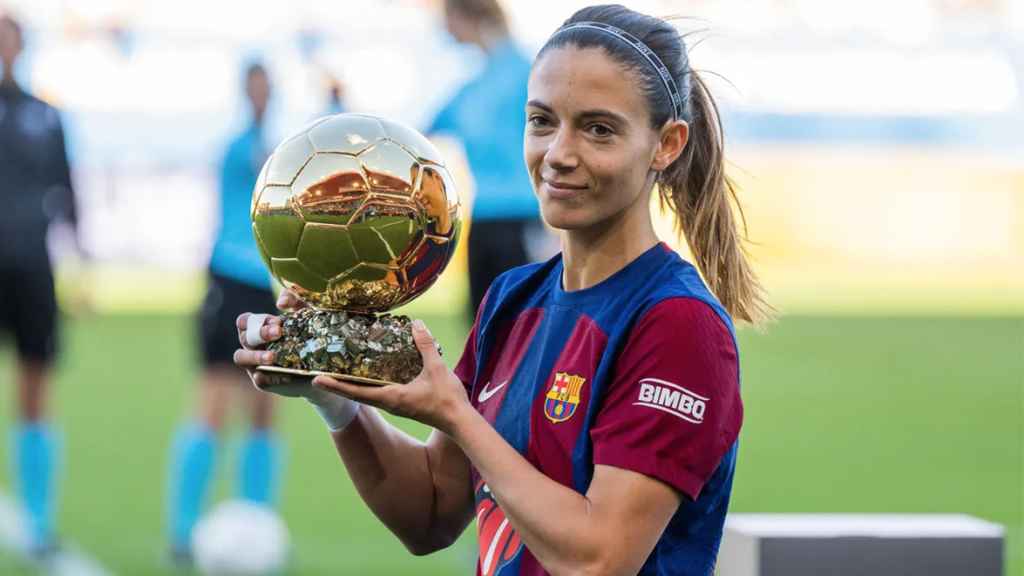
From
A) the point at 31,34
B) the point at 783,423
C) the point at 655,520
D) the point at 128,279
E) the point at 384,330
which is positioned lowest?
the point at 655,520

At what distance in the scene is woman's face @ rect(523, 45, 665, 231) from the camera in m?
1.97

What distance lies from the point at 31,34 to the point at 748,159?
30.4ft

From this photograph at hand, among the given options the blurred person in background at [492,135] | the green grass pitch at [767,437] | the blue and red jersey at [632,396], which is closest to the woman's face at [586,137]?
the blue and red jersey at [632,396]

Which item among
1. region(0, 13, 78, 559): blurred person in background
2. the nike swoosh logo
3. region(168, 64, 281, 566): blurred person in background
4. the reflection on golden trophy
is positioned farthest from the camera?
region(0, 13, 78, 559): blurred person in background

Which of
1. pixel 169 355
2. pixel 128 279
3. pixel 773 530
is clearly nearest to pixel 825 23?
pixel 128 279

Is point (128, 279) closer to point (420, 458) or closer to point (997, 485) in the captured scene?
point (997, 485)

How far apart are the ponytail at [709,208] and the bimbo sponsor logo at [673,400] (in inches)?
15.0

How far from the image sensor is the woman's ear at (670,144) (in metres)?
2.07

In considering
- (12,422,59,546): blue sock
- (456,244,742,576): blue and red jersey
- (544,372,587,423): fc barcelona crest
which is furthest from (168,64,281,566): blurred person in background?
(544,372,587,423): fc barcelona crest

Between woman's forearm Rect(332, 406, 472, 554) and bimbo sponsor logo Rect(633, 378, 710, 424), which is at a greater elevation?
bimbo sponsor logo Rect(633, 378, 710, 424)

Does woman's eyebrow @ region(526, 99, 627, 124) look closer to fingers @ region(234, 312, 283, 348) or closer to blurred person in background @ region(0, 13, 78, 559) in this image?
fingers @ region(234, 312, 283, 348)

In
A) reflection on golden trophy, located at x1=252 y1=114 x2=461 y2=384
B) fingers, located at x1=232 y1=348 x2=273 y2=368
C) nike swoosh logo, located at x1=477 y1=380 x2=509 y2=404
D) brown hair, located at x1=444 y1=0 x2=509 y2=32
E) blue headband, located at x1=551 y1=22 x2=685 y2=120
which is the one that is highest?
brown hair, located at x1=444 y1=0 x2=509 y2=32

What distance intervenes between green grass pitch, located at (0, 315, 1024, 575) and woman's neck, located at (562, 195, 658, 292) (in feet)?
10.6

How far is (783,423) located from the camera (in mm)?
9664
